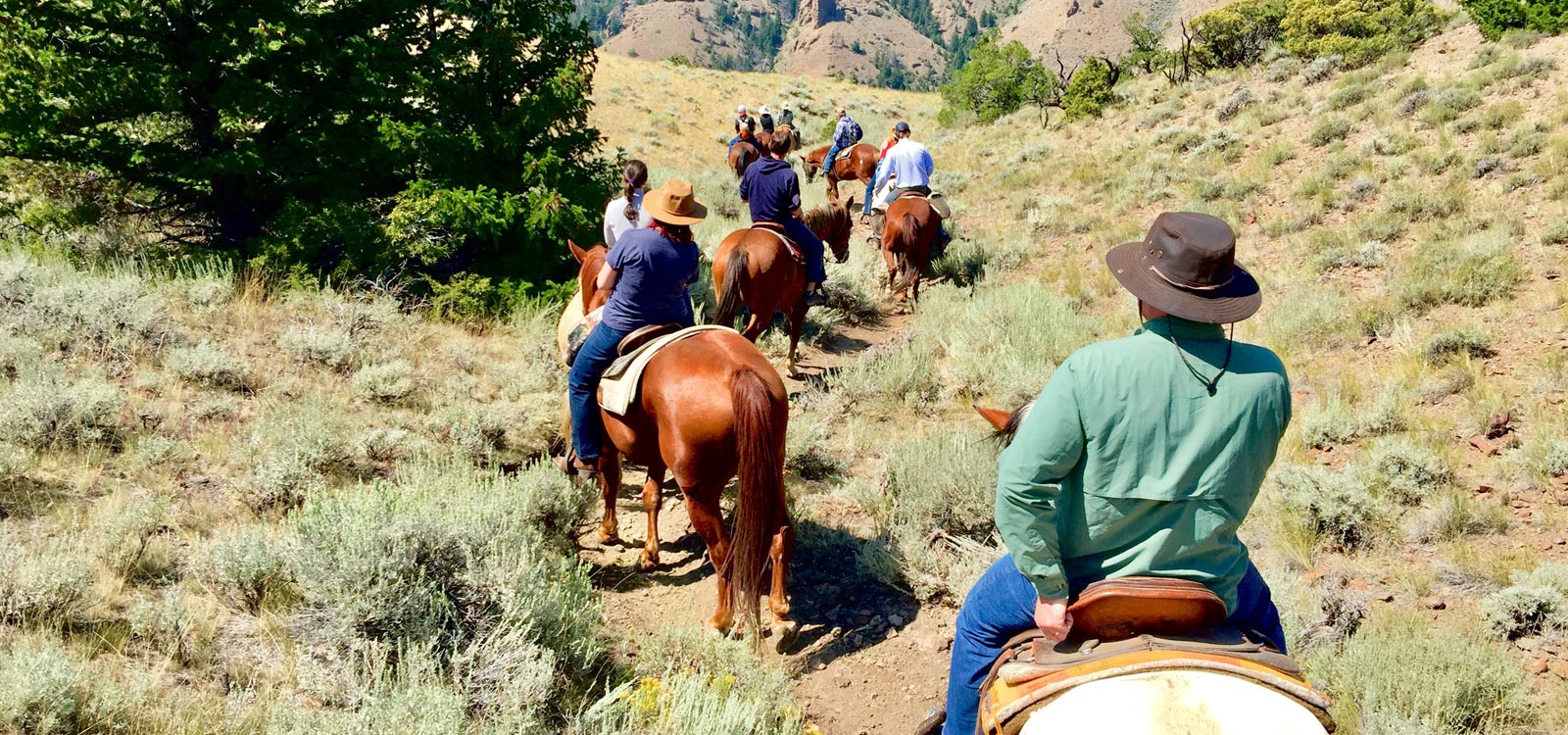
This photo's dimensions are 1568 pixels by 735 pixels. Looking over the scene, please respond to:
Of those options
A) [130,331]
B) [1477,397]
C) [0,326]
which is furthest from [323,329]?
[1477,397]

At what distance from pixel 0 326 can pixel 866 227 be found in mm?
13309

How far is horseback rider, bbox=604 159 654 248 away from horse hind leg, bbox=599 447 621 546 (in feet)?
7.35

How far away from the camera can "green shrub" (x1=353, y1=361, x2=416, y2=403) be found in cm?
691

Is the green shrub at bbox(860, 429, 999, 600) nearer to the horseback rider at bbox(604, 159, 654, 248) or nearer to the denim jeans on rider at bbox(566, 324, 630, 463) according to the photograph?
the denim jeans on rider at bbox(566, 324, 630, 463)

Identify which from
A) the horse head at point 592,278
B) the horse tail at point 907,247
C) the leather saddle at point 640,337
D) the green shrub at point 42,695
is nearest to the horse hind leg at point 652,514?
the leather saddle at point 640,337

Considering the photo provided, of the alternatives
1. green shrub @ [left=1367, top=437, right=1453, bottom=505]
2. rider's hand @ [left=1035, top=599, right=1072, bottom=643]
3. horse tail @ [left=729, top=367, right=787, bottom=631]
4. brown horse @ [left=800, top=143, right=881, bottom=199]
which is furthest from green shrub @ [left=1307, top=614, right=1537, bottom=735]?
brown horse @ [left=800, top=143, right=881, bottom=199]

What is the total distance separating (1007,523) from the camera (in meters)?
2.34

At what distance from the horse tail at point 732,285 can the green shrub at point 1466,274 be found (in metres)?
6.34

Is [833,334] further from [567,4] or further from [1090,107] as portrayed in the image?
[1090,107]

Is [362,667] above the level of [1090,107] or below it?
below

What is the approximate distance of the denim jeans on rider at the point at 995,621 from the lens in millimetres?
2609

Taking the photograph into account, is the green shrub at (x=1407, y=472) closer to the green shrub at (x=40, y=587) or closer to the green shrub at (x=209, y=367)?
the green shrub at (x=40, y=587)

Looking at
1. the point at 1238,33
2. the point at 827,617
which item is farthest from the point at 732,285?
the point at 1238,33

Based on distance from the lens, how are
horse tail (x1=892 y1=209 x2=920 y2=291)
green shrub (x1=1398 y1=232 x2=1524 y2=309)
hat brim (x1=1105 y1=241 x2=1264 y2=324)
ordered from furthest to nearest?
horse tail (x1=892 y1=209 x2=920 y2=291) < green shrub (x1=1398 y1=232 x2=1524 y2=309) < hat brim (x1=1105 y1=241 x2=1264 y2=324)
